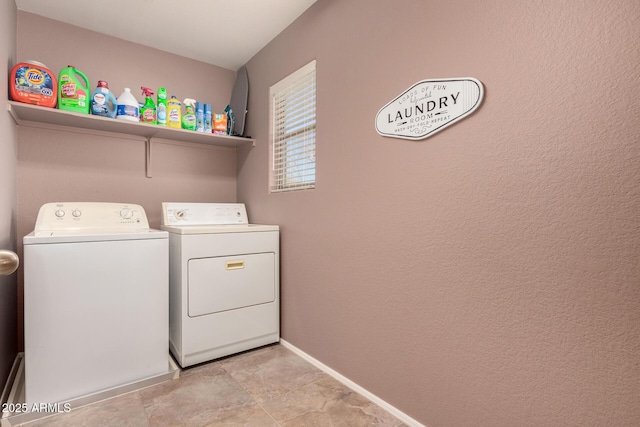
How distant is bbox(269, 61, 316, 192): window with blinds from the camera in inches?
82.3

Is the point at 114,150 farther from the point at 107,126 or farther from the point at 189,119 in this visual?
the point at 189,119

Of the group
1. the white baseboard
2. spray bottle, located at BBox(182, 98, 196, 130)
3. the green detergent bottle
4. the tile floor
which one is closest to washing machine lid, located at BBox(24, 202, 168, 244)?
the green detergent bottle

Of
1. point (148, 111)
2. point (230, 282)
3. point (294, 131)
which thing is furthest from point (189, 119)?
point (230, 282)

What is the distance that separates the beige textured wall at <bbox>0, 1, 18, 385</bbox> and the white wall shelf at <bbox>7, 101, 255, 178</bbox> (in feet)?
0.38

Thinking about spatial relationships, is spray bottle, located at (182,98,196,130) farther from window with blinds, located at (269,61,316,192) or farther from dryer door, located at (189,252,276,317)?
dryer door, located at (189,252,276,317)

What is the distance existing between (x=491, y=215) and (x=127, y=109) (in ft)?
7.65

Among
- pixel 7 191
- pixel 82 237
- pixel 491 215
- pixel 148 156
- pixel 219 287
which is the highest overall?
pixel 148 156

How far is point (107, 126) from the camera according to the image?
7.35ft

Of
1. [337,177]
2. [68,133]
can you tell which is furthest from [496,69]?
[68,133]

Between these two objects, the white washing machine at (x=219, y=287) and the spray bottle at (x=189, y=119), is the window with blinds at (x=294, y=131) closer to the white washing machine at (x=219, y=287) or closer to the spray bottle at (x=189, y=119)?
the white washing machine at (x=219, y=287)

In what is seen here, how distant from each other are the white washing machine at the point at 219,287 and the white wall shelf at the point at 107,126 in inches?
22.7

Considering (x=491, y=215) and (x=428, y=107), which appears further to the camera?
(x=428, y=107)

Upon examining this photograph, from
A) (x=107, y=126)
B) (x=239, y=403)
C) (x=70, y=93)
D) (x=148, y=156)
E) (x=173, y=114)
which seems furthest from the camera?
(x=148, y=156)

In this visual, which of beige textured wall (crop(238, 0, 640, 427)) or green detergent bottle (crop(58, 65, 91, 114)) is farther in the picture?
green detergent bottle (crop(58, 65, 91, 114))
